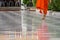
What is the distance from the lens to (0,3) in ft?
97.7

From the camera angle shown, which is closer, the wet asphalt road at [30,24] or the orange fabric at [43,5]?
the wet asphalt road at [30,24]

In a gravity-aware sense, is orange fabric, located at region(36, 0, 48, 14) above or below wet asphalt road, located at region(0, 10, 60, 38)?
above

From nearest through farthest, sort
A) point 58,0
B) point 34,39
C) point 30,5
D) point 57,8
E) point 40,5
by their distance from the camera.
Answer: point 34,39, point 40,5, point 58,0, point 57,8, point 30,5

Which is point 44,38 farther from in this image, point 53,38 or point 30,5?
point 30,5

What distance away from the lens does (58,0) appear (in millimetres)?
17469

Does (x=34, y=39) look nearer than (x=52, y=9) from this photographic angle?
Yes

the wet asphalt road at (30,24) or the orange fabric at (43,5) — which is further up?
the orange fabric at (43,5)

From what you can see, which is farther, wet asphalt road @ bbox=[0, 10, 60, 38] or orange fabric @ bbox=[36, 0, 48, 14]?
orange fabric @ bbox=[36, 0, 48, 14]

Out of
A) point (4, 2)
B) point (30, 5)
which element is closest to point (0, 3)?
point (4, 2)

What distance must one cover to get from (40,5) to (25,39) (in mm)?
5142

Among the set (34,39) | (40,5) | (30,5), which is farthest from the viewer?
(30,5)

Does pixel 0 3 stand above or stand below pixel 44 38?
below

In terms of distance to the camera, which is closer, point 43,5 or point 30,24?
point 30,24

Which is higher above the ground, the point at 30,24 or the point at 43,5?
the point at 43,5
